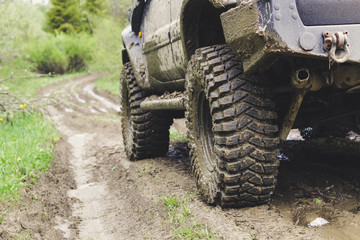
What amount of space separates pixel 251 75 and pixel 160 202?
4.48 ft

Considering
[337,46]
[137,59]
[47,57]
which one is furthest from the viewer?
[47,57]

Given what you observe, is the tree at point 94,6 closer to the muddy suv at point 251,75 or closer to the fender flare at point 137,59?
the fender flare at point 137,59

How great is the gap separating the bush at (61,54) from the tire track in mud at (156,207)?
26290 mm

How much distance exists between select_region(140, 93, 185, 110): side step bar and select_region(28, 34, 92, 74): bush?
26985mm

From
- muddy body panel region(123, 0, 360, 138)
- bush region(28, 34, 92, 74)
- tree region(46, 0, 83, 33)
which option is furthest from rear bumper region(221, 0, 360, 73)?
tree region(46, 0, 83, 33)

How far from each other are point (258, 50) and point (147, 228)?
5.14 feet

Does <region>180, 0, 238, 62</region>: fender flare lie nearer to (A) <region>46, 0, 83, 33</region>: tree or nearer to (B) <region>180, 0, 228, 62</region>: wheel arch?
(B) <region>180, 0, 228, 62</region>: wheel arch

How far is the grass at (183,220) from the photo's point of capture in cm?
253

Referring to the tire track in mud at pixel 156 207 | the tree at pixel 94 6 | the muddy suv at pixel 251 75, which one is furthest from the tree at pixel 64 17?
the muddy suv at pixel 251 75

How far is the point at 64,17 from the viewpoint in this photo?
43000mm

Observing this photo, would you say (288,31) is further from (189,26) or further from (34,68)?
(34,68)

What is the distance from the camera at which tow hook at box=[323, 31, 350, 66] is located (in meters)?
2.10

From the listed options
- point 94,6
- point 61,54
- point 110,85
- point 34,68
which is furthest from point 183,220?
point 94,6

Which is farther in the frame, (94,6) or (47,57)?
(94,6)
